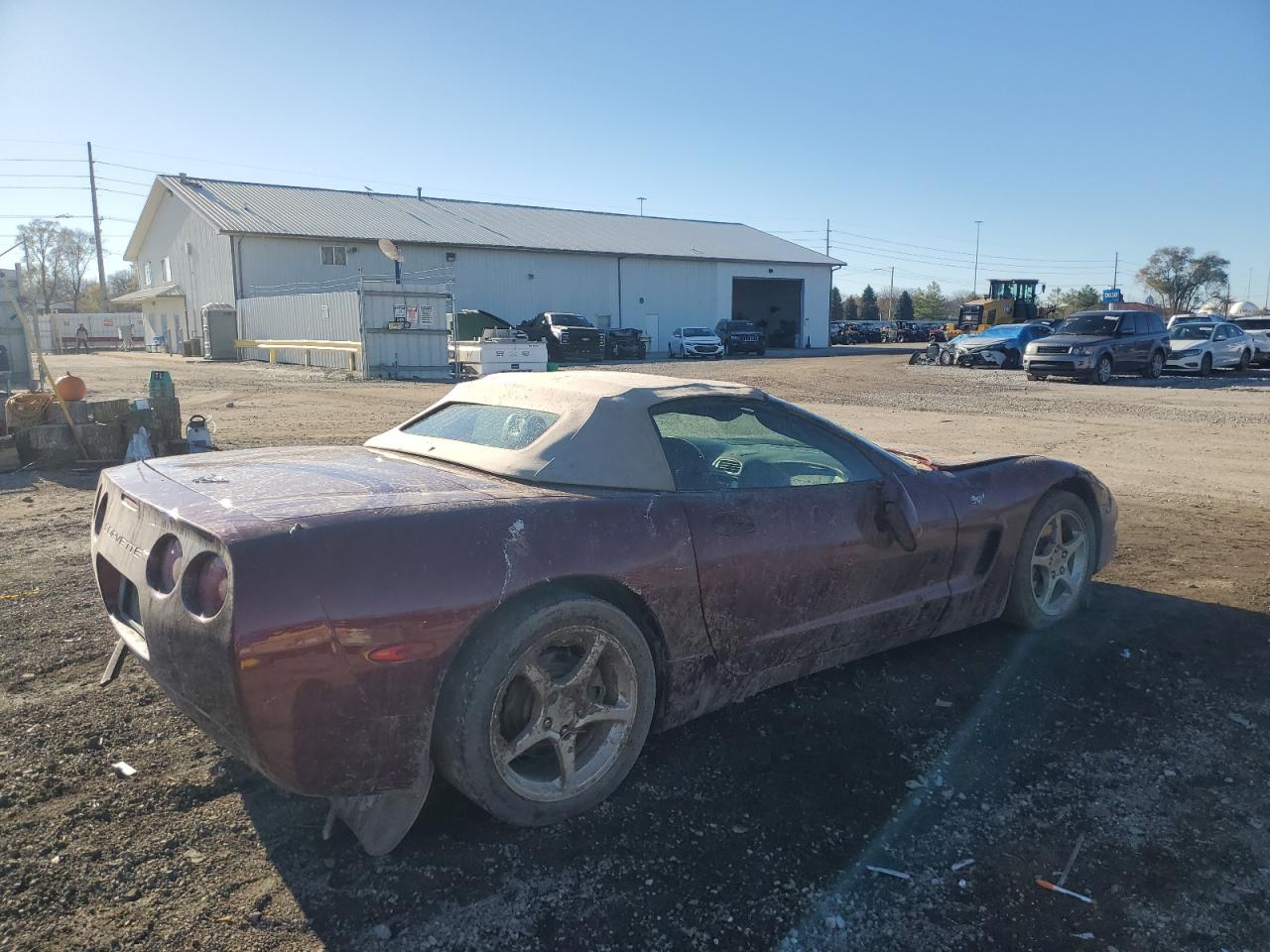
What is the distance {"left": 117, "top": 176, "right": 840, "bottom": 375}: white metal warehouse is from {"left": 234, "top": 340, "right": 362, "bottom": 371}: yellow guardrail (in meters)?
0.46

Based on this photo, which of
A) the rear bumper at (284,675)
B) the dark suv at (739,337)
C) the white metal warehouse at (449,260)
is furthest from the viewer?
the dark suv at (739,337)

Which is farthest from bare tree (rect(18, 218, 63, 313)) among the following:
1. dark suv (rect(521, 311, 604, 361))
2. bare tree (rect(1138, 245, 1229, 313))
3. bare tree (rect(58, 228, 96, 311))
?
bare tree (rect(1138, 245, 1229, 313))

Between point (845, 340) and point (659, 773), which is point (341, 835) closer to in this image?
point (659, 773)

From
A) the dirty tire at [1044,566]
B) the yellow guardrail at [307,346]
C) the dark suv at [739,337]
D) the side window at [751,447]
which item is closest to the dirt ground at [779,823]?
the dirty tire at [1044,566]

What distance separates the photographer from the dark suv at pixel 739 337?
39125mm

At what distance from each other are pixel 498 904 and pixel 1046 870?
5.22 ft

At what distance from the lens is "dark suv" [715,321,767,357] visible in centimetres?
3912

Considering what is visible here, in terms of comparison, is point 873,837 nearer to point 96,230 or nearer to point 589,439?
point 589,439

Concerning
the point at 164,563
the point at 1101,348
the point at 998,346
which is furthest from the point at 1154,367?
the point at 164,563

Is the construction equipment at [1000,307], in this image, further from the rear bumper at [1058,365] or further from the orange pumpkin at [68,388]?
the orange pumpkin at [68,388]

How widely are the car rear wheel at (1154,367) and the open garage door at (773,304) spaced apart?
27960mm

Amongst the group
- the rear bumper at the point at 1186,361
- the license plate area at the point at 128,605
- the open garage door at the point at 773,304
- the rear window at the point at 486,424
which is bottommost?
the license plate area at the point at 128,605

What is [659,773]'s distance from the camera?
3178 mm

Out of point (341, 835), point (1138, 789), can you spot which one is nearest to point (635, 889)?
point (341, 835)
